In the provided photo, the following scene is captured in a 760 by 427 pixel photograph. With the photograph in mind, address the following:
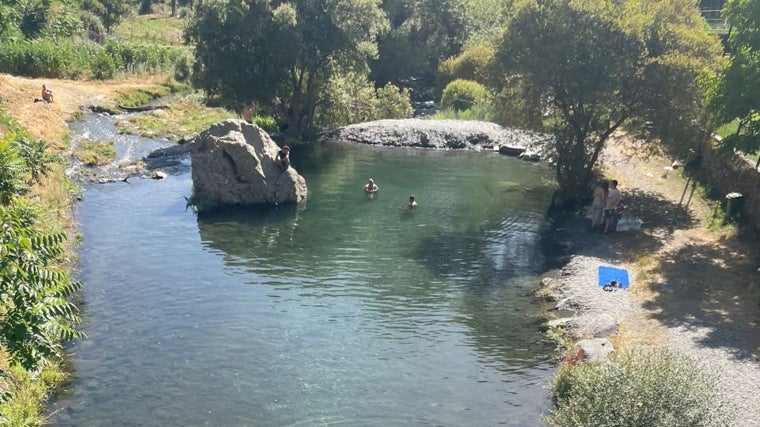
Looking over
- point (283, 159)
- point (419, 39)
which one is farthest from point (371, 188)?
point (419, 39)

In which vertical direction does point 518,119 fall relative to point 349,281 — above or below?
above

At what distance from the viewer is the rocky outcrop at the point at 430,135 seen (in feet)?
209

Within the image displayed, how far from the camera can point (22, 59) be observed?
2643 inches

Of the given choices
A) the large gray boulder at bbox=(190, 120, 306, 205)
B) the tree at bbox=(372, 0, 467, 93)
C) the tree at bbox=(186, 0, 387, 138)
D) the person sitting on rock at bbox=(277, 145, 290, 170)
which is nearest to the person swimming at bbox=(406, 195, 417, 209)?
the large gray boulder at bbox=(190, 120, 306, 205)

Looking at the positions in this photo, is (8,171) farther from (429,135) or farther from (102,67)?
(102,67)

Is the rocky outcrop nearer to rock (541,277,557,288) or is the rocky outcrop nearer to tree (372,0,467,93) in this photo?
tree (372,0,467,93)

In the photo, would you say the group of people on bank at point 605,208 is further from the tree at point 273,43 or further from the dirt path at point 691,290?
the tree at point 273,43

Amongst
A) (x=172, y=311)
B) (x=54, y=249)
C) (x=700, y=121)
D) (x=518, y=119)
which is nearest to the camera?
(x=54, y=249)

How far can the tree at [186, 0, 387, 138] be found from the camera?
54.9m

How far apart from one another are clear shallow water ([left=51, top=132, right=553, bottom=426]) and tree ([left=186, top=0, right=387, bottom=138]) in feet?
55.2

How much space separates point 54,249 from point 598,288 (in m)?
22.7

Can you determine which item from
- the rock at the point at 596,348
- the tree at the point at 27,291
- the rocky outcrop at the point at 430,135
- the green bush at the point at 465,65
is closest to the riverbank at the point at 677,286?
the rock at the point at 596,348

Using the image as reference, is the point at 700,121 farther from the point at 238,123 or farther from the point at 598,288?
the point at 238,123

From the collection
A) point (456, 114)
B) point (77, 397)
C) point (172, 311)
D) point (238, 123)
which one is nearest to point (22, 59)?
point (238, 123)
